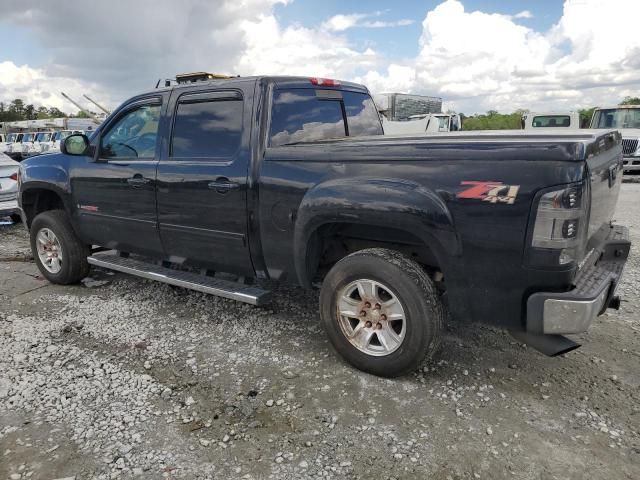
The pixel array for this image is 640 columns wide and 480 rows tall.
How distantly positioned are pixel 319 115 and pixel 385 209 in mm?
1435

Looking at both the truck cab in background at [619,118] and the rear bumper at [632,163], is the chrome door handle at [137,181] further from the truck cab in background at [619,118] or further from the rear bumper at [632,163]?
the truck cab in background at [619,118]

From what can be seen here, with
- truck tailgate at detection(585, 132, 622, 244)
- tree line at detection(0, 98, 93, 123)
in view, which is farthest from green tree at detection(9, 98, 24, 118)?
truck tailgate at detection(585, 132, 622, 244)

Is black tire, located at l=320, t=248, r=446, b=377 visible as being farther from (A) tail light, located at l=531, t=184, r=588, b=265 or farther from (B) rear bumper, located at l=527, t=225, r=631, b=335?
(A) tail light, located at l=531, t=184, r=588, b=265

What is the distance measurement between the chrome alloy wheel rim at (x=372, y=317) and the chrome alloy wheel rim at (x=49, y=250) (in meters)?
3.38

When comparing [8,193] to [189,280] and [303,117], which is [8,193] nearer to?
[189,280]

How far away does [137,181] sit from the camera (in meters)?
4.22

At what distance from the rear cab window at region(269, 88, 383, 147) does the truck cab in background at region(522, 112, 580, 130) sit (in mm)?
14379

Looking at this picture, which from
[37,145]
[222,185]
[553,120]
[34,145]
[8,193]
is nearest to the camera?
[222,185]

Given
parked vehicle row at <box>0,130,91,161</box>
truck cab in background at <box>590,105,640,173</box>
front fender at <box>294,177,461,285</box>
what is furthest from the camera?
parked vehicle row at <box>0,130,91,161</box>

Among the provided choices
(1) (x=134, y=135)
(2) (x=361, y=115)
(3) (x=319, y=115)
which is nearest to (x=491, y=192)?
(3) (x=319, y=115)

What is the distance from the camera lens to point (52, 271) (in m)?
5.23

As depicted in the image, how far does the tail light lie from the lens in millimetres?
2447

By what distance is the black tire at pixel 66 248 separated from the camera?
16.4ft

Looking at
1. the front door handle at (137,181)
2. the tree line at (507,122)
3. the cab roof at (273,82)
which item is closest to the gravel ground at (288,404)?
the front door handle at (137,181)
